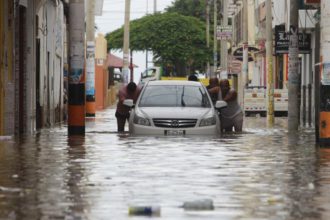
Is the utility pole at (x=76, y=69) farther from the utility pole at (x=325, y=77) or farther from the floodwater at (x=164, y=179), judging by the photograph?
the utility pole at (x=325, y=77)

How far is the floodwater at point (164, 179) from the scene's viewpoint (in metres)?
11.2

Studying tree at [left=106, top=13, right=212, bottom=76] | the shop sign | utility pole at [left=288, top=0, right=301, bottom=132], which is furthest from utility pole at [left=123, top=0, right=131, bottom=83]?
utility pole at [left=288, top=0, right=301, bottom=132]

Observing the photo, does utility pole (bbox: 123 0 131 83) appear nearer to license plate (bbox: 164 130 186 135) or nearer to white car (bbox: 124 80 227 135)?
white car (bbox: 124 80 227 135)

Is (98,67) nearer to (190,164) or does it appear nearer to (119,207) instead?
(190,164)

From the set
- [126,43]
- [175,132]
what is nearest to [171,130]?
[175,132]

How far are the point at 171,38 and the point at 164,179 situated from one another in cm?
8057

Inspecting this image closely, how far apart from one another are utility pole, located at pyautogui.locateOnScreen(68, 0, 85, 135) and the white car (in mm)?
1559

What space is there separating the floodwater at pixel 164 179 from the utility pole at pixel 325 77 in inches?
16.4

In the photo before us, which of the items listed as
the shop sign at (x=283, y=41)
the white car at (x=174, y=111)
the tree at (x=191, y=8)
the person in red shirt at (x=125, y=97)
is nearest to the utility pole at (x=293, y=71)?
the shop sign at (x=283, y=41)

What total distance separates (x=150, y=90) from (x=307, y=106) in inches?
540

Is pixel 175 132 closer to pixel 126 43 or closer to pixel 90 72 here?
pixel 90 72

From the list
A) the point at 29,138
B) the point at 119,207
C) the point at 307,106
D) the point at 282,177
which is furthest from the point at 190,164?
the point at 307,106

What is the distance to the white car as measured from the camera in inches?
991

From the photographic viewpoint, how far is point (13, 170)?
15.9 metres
